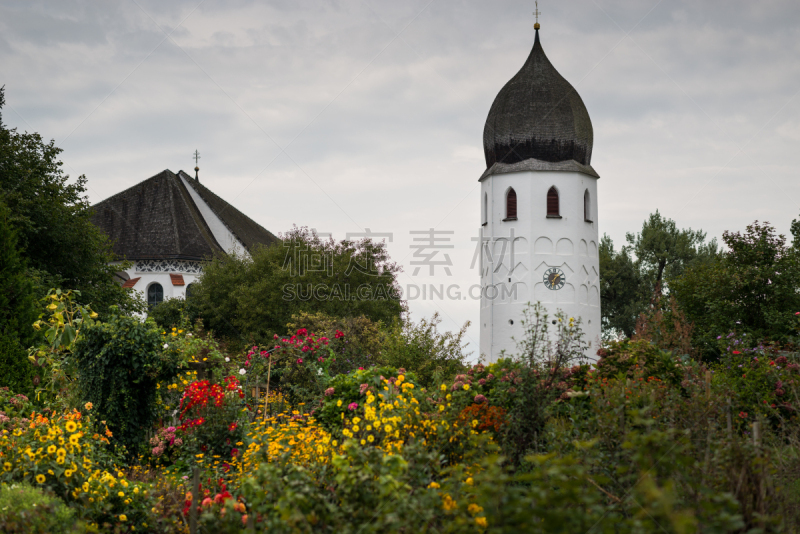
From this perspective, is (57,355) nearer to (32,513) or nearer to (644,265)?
(32,513)

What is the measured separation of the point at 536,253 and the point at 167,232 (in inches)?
732

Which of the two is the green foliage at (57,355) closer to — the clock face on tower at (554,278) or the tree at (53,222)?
the tree at (53,222)

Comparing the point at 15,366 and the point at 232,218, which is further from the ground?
the point at 232,218

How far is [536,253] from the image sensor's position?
33.8 meters

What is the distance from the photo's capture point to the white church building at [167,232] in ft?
117

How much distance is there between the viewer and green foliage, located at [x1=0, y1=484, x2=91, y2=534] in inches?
177

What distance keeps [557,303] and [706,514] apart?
30274 mm

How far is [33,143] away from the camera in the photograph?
23.8 metres

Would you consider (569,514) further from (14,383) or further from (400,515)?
(14,383)

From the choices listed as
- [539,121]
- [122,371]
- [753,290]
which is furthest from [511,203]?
[122,371]

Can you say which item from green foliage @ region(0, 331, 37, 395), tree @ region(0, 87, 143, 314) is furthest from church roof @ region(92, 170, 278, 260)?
green foliage @ region(0, 331, 37, 395)

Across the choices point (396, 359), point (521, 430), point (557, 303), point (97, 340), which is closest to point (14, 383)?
point (97, 340)

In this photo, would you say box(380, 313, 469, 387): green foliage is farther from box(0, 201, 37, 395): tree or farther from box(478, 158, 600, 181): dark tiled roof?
box(478, 158, 600, 181): dark tiled roof

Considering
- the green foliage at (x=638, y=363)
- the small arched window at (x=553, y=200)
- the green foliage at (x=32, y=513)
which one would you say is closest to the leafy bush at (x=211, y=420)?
the green foliage at (x=32, y=513)
